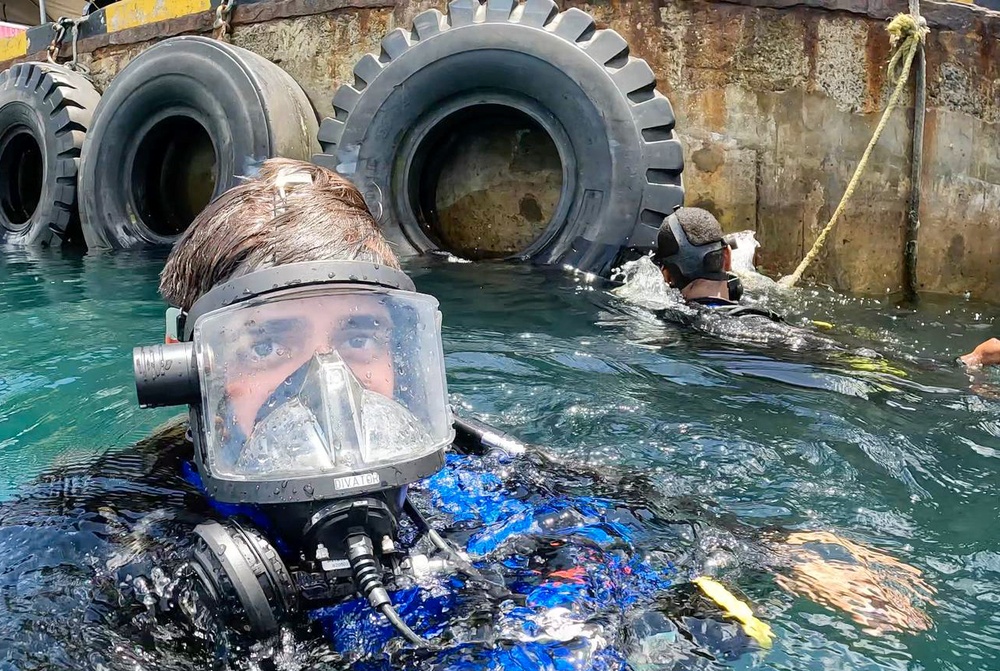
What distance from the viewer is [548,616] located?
1.52 meters

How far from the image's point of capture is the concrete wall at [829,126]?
16.7ft

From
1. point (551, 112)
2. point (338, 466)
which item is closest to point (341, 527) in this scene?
point (338, 466)

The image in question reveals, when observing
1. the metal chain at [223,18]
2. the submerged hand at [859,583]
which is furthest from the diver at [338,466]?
the metal chain at [223,18]

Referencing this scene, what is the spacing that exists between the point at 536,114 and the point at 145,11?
4019mm

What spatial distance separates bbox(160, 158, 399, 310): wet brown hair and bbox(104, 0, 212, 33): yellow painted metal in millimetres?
6027

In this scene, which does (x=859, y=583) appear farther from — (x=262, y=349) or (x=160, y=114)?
(x=160, y=114)

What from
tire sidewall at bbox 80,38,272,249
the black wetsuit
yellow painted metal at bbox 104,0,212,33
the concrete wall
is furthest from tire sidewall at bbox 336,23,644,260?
yellow painted metal at bbox 104,0,212,33

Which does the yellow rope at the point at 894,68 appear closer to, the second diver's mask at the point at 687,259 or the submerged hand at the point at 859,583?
the second diver's mask at the point at 687,259

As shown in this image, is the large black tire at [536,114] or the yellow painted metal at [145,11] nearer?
the large black tire at [536,114]

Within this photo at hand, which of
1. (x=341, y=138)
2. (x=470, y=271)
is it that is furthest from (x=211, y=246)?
(x=341, y=138)

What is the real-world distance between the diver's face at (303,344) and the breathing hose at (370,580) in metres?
0.28

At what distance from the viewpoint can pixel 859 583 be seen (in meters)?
1.76

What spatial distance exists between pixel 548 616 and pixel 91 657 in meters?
0.75

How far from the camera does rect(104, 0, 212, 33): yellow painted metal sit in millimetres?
7137
